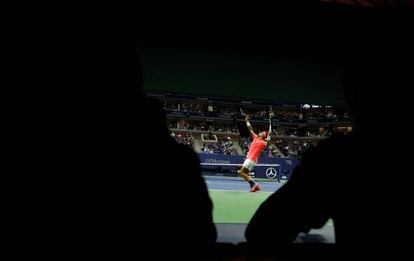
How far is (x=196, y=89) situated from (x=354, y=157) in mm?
4503

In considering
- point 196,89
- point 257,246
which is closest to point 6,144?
point 257,246

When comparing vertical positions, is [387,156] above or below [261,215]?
above

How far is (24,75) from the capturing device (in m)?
0.97

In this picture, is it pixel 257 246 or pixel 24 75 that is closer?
pixel 24 75

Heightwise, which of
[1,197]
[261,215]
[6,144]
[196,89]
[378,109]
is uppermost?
[196,89]

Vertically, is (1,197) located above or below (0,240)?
above

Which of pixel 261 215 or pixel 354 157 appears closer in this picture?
pixel 354 157

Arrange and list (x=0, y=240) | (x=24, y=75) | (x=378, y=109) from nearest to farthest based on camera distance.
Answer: (x=0, y=240) < (x=24, y=75) < (x=378, y=109)

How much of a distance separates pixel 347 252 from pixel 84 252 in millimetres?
850

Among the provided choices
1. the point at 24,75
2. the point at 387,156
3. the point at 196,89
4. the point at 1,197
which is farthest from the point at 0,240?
the point at 196,89

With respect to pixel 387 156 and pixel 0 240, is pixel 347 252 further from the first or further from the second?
pixel 0 240

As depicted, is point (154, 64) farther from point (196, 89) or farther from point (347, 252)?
point (347, 252)

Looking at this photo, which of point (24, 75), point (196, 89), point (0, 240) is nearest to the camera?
point (0, 240)

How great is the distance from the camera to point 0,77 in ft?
3.18
